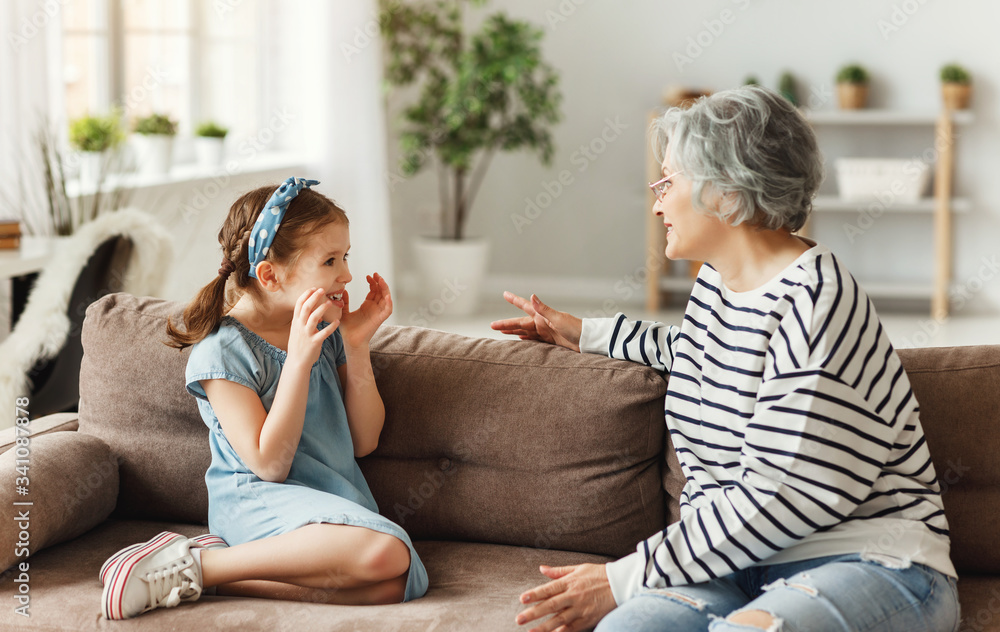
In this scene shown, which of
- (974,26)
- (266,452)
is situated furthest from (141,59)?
(974,26)

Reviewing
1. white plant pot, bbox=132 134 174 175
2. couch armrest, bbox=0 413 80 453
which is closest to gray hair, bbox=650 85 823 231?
couch armrest, bbox=0 413 80 453

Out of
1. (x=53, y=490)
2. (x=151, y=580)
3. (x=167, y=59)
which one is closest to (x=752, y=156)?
(x=151, y=580)

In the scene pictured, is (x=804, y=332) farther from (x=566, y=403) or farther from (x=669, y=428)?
(x=566, y=403)

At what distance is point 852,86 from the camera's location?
5.18 m

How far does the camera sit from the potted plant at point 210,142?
439cm

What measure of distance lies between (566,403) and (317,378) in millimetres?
425

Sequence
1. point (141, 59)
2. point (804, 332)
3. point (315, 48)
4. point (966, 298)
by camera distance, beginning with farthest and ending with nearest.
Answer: point (966, 298) → point (315, 48) → point (141, 59) → point (804, 332)

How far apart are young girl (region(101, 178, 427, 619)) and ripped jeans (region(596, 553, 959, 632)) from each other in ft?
1.30

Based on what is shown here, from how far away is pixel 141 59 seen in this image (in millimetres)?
4297

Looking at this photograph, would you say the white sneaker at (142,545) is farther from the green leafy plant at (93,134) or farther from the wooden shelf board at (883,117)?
the wooden shelf board at (883,117)

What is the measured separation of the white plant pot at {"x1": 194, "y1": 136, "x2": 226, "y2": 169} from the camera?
4418 mm

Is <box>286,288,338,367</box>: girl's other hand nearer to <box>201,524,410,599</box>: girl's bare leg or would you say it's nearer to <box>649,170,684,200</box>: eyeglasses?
<box>201,524,410,599</box>: girl's bare leg
